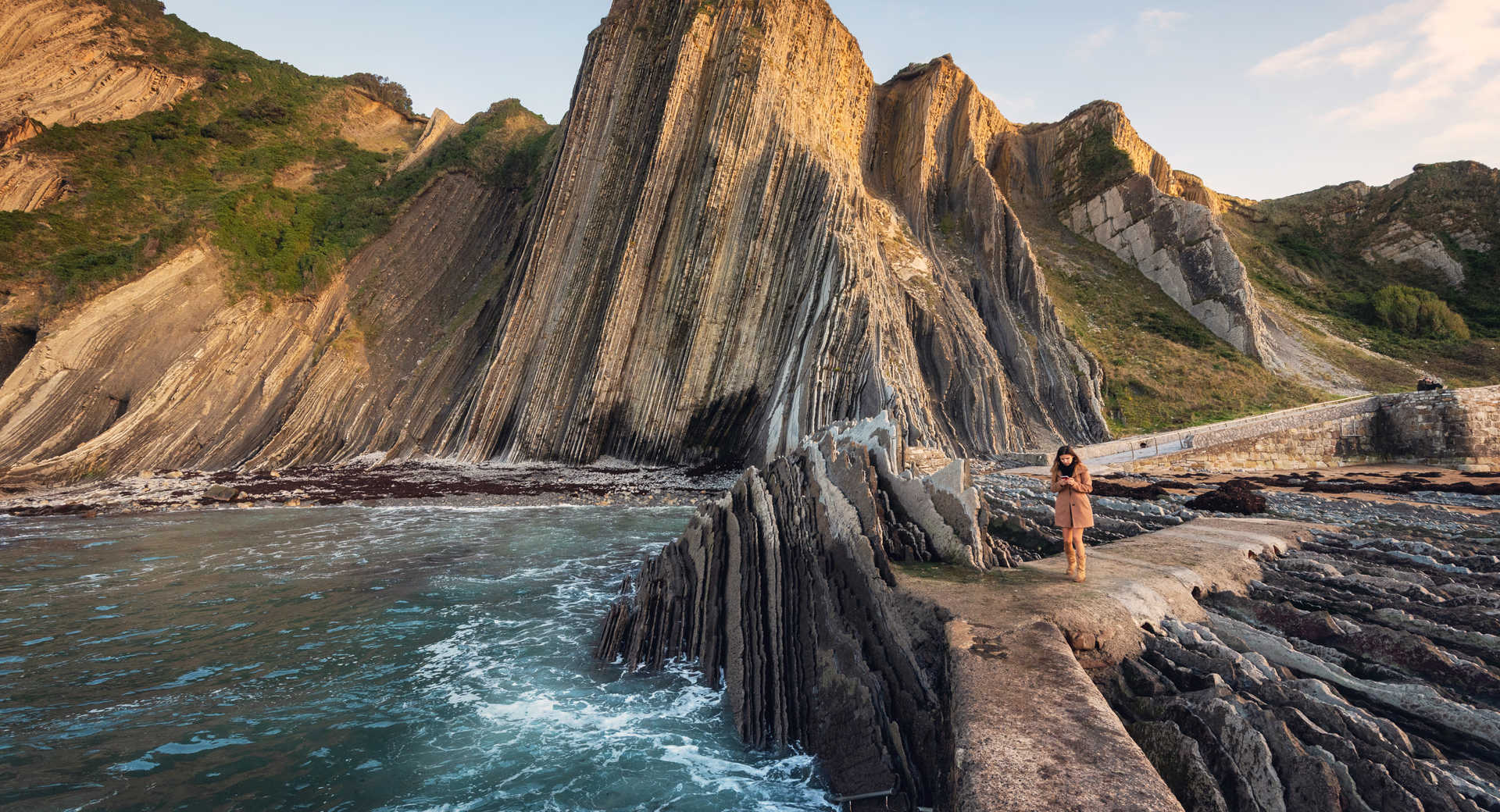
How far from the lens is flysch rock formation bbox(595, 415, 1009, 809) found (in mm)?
4605

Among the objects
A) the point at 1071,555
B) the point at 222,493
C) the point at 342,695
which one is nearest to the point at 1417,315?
the point at 1071,555

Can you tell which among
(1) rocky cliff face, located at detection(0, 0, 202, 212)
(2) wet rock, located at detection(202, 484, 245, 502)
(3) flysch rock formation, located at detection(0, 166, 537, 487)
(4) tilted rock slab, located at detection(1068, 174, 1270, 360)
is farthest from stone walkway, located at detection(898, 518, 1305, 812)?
(1) rocky cliff face, located at detection(0, 0, 202, 212)

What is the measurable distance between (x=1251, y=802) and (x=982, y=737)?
1206mm

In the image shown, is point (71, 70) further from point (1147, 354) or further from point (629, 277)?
point (1147, 354)

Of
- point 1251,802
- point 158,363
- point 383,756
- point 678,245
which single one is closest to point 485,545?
point 383,756

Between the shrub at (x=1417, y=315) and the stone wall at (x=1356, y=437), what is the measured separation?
18.9m

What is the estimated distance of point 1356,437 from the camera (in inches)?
832

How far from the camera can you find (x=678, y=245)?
85.2 ft

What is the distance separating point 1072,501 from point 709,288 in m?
20.8

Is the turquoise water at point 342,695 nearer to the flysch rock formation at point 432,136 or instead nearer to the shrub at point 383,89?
the flysch rock formation at point 432,136

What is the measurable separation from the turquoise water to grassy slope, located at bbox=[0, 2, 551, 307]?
21.0 m

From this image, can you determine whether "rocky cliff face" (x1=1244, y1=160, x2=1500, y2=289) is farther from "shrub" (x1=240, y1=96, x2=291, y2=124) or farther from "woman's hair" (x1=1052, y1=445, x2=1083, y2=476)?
"shrub" (x1=240, y1=96, x2=291, y2=124)

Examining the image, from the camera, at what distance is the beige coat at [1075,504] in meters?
5.82

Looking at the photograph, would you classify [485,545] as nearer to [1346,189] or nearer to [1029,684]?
[1029,684]
